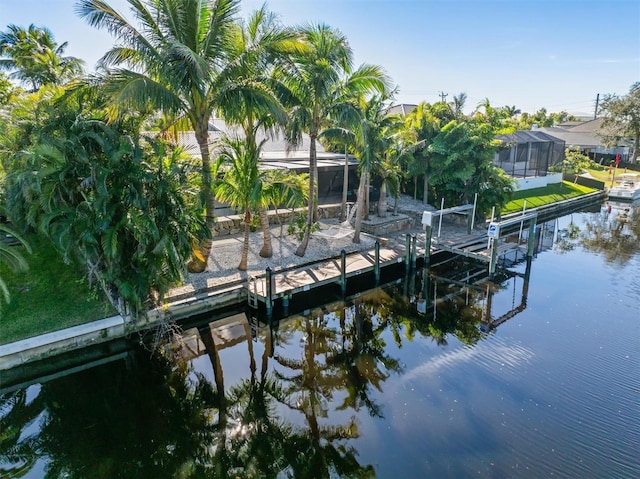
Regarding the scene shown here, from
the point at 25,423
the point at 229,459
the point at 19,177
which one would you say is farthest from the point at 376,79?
the point at 25,423

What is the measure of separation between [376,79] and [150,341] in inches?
427

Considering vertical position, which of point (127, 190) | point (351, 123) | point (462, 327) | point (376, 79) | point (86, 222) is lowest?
point (462, 327)

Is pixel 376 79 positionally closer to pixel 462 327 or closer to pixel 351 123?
pixel 351 123

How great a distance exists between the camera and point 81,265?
12.0m

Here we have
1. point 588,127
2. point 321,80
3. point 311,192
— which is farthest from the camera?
point 588,127

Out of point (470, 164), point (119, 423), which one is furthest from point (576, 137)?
point (119, 423)

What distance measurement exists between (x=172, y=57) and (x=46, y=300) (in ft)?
24.4

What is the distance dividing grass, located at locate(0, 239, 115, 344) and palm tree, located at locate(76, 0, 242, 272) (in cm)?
535

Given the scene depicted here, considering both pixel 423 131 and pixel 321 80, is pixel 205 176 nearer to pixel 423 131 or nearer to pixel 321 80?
pixel 321 80

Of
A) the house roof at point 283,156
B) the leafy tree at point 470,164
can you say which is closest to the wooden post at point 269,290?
the house roof at point 283,156

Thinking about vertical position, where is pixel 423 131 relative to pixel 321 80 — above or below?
below

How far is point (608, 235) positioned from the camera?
24.2 metres

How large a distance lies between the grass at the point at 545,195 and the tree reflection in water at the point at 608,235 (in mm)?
2556

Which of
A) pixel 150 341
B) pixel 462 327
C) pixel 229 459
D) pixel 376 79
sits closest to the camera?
pixel 229 459
